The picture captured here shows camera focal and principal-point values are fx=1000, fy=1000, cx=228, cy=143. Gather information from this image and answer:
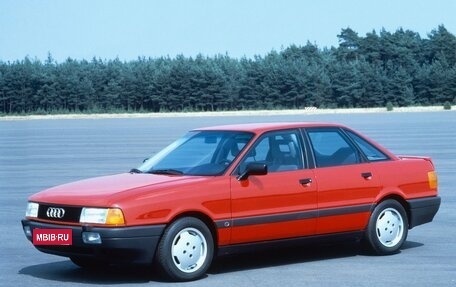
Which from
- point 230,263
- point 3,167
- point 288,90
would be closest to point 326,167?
point 230,263

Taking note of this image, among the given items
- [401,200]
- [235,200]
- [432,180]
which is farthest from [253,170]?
[432,180]

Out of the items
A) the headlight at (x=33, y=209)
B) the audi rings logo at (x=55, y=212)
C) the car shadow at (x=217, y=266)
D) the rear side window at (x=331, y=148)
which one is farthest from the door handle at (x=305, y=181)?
the headlight at (x=33, y=209)

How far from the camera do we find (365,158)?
35.4ft

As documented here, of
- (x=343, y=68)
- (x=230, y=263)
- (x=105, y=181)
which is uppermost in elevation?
(x=343, y=68)

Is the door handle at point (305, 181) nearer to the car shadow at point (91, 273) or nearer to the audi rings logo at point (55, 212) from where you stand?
the car shadow at point (91, 273)

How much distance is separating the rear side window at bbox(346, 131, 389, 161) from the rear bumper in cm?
58

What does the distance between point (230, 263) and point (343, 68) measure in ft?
276

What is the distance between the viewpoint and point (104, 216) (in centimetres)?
896

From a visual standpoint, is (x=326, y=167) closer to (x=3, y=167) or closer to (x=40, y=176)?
(x=40, y=176)

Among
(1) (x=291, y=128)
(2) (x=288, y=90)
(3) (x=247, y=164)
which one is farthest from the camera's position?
(2) (x=288, y=90)

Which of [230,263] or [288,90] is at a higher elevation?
[288,90]

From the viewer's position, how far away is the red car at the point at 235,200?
9.05 meters

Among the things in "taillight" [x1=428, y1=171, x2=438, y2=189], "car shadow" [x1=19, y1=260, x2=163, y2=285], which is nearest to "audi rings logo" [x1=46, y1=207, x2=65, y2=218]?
"car shadow" [x1=19, y1=260, x2=163, y2=285]

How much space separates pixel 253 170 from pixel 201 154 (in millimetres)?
784
